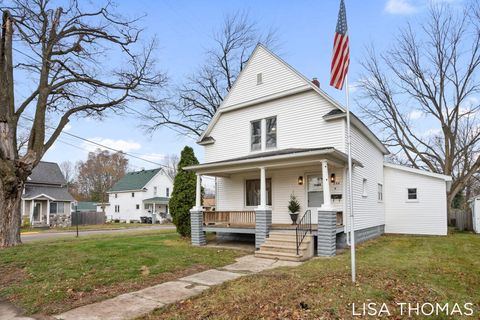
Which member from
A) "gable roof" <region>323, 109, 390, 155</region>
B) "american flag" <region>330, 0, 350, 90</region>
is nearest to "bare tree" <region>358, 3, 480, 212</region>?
"gable roof" <region>323, 109, 390, 155</region>

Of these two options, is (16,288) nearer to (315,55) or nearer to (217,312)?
(217,312)

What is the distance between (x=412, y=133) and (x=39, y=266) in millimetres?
26728

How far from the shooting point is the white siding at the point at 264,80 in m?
12.8

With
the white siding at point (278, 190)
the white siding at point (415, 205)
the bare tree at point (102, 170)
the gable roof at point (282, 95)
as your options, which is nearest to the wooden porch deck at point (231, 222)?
the white siding at point (278, 190)

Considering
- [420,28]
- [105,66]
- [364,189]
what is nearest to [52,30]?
[105,66]

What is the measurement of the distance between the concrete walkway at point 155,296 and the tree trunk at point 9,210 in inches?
346

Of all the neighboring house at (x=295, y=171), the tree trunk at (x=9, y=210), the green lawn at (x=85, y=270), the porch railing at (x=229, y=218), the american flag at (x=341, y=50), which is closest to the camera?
the green lawn at (x=85, y=270)

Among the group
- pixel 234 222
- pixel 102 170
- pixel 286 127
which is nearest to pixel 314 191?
pixel 286 127

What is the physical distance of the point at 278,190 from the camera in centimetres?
1291

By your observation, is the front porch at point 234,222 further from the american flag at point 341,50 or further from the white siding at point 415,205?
the white siding at point 415,205

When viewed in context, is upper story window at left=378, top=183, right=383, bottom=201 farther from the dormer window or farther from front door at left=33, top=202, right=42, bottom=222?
front door at left=33, top=202, right=42, bottom=222

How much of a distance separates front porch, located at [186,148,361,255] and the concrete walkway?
2392 mm

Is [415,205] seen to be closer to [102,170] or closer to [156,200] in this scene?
[156,200]

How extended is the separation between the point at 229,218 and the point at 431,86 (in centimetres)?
2054
